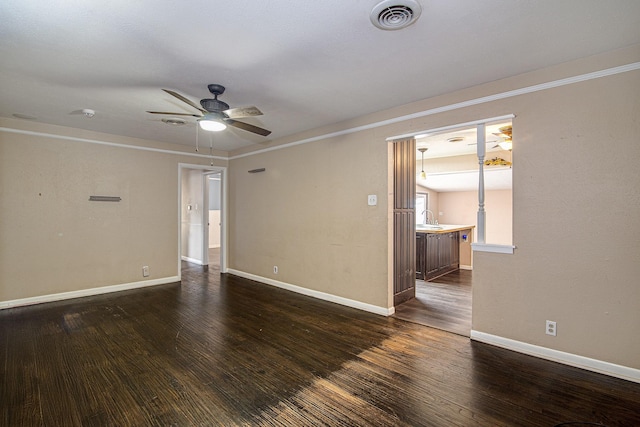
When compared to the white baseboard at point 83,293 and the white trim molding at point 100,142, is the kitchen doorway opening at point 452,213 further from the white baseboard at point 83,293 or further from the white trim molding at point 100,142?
the white baseboard at point 83,293

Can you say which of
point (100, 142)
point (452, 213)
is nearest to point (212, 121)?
point (100, 142)

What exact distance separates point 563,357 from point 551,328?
0.76 feet

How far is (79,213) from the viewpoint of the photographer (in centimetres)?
448

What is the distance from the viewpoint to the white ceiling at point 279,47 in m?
1.82

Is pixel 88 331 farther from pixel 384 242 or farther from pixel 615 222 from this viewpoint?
pixel 615 222

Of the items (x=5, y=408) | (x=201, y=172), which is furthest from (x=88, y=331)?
(x=201, y=172)

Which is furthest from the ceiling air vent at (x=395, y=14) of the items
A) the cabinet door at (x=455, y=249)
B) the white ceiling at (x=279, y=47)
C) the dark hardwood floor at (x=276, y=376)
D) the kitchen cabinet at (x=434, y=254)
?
the cabinet door at (x=455, y=249)

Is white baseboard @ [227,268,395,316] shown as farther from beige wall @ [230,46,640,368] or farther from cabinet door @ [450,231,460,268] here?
cabinet door @ [450,231,460,268]

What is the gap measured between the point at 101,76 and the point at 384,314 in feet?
12.6

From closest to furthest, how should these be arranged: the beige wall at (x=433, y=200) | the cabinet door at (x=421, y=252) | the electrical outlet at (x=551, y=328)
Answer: the electrical outlet at (x=551, y=328) < the cabinet door at (x=421, y=252) < the beige wall at (x=433, y=200)

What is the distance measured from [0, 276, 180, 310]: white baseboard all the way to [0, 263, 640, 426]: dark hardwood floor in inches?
18.8

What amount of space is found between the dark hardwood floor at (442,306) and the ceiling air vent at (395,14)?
9.53 ft

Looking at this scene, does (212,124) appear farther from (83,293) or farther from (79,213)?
(83,293)

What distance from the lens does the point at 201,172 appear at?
6.98m
